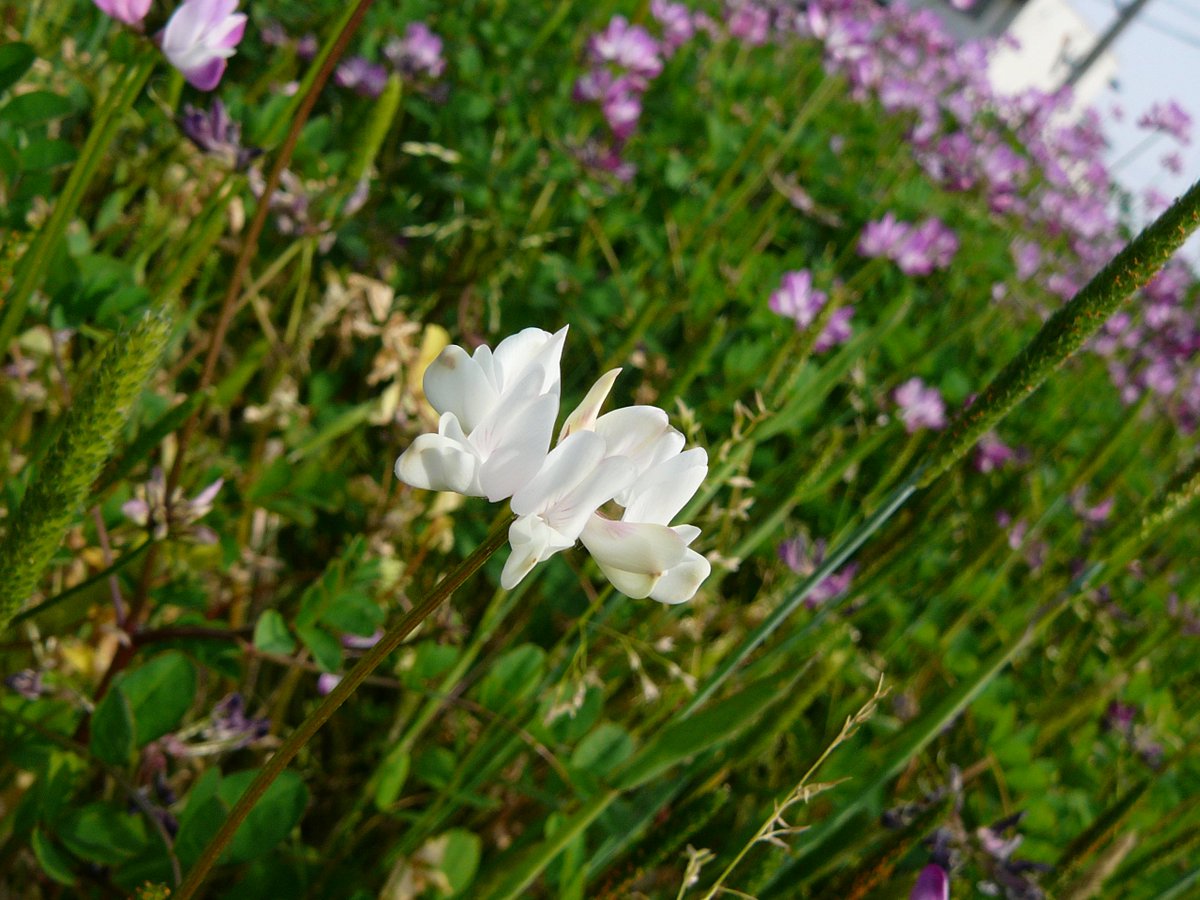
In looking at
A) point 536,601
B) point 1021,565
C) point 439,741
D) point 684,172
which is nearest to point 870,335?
point 536,601

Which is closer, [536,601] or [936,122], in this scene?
[536,601]

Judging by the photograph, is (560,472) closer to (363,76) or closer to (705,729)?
(705,729)

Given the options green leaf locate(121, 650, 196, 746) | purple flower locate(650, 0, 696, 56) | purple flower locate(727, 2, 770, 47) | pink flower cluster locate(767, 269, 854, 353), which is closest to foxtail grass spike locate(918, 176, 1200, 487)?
green leaf locate(121, 650, 196, 746)

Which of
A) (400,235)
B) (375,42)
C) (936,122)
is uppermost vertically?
(936,122)

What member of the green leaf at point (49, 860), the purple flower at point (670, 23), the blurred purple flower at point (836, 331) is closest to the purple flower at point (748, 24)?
the purple flower at point (670, 23)

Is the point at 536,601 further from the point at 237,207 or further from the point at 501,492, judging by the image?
the point at 501,492

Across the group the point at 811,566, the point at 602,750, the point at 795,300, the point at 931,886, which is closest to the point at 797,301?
the point at 795,300
